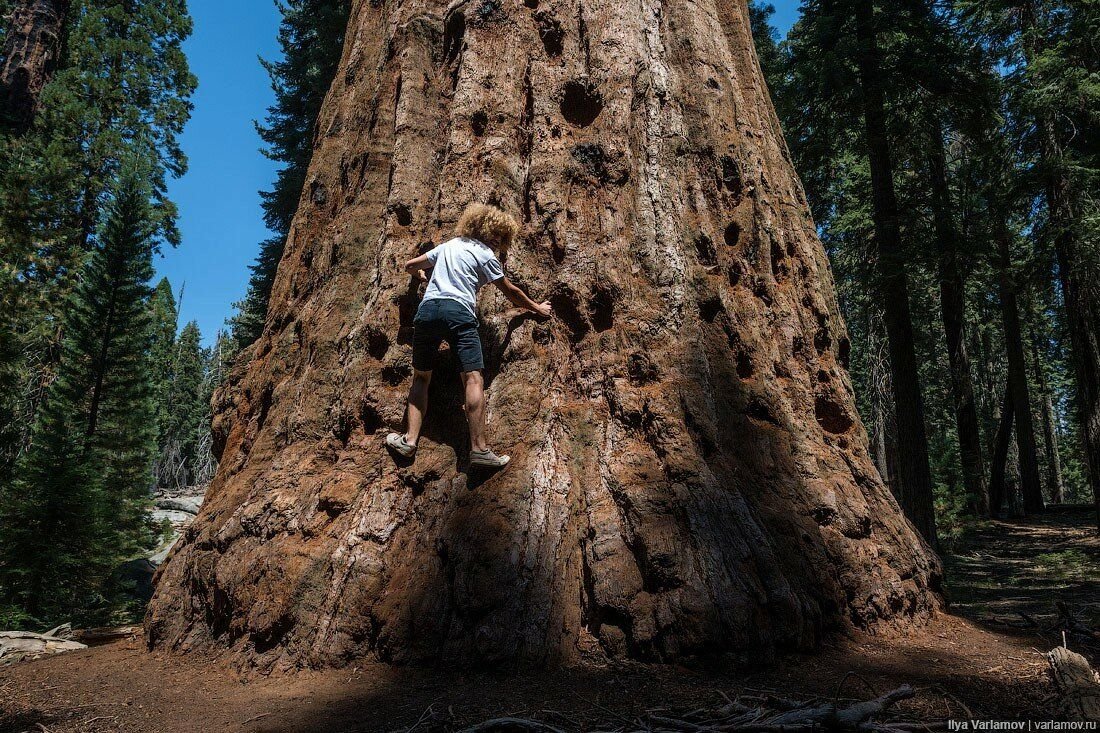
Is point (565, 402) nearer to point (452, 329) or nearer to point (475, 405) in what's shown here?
point (475, 405)

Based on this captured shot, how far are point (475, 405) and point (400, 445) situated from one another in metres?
0.61

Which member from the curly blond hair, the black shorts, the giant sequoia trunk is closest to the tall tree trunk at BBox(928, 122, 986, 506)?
the giant sequoia trunk

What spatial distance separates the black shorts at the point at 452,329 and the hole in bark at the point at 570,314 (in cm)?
68

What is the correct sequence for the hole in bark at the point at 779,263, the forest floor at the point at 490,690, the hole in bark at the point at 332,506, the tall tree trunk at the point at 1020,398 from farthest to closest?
the tall tree trunk at the point at 1020,398 < the hole in bark at the point at 779,263 < the hole in bark at the point at 332,506 < the forest floor at the point at 490,690

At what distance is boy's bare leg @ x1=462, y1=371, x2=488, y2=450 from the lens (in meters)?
3.99

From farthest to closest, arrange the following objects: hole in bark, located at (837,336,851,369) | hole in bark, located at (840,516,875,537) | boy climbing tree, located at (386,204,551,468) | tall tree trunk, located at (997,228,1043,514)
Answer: tall tree trunk, located at (997,228,1043,514) < hole in bark, located at (837,336,851,369) < hole in bark, located at (840,516,875,537) < boy climbing tree, located at (386,204,551,468)

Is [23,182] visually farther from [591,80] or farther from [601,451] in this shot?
[601,451]

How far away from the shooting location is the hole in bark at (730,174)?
512cm

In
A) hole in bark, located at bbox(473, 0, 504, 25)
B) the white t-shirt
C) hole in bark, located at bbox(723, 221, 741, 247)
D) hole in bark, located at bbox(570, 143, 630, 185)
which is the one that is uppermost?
hole in bark, located at bbox(473, 0, 504, 25)

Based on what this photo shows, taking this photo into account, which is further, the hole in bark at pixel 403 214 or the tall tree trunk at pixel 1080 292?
the tall tree trunk at pixel 1080 292

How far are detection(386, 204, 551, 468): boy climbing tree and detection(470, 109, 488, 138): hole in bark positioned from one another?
38.7 inches

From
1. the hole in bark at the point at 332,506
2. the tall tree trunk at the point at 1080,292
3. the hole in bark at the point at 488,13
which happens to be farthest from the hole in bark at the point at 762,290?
the tall tree trunk at the point at 1080,292

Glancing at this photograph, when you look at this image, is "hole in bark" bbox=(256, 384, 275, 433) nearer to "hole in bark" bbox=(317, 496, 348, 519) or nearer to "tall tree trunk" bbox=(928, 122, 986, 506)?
"hole in bark" bbox=(317, 496, 348, 519)

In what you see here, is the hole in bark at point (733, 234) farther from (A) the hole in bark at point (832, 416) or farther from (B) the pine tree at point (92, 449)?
(B) the pine tree at point (92, 449)
